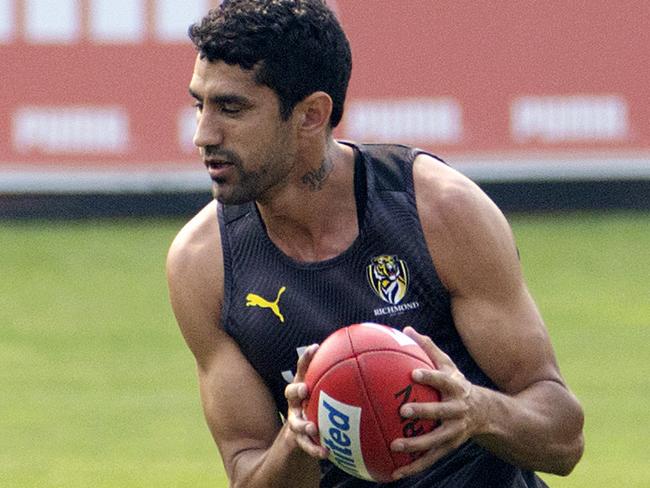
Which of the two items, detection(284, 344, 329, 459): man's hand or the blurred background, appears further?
the blurred background

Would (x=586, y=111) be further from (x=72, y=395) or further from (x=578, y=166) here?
(x=72, y=395)

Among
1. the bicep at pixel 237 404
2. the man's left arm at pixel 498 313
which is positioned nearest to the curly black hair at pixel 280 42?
the man's left arm at pixel 498 313

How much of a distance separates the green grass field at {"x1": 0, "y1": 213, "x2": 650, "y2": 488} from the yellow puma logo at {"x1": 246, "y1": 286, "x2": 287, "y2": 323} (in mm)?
3963

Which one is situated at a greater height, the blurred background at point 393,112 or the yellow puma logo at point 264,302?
the yellow puma logo at point 264,302

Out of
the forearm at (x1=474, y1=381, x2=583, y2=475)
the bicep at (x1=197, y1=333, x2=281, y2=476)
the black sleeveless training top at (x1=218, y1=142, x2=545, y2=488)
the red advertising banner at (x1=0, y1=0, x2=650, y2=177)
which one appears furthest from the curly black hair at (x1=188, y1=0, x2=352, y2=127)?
the red advertising banner at (x1=0, y1=0, x2=650, y2=177)

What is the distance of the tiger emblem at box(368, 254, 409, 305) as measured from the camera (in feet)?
18.5

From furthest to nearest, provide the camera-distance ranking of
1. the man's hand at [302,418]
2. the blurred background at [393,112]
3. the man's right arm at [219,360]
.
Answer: the blurred background at [393,112] → the man's right arm at [219,360] → the man's hand at [302,418]

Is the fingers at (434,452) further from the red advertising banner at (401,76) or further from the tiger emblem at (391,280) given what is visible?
the red advertising banner at (401,76)

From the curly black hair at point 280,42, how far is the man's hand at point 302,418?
0.88m

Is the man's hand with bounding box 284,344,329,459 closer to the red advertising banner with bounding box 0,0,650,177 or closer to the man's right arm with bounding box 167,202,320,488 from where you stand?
the man's right arm with bounding box 167,202,320,488

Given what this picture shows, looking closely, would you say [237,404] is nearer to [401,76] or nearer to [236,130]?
[236,130]

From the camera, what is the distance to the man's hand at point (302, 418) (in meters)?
5.07

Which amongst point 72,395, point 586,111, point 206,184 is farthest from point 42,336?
point 586,111

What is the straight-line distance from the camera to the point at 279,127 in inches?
220
